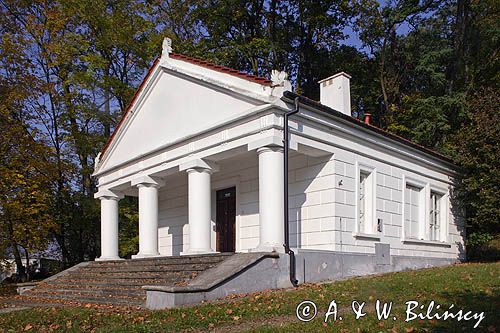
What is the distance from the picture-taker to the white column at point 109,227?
1920 cm

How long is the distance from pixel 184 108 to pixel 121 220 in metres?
13.5

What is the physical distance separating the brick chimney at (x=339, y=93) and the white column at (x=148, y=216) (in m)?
6.31

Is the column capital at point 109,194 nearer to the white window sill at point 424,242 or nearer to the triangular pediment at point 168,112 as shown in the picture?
the triangular pediment at point 168,112

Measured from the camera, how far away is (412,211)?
1714cm

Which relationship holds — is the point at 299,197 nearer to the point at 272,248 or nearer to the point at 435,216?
the point at 272,248

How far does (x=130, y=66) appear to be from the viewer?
3059 cm

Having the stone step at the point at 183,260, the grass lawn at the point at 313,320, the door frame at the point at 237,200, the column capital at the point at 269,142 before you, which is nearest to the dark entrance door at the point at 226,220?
the door frame at the point at 237,200

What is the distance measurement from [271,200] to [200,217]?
8.79 feet

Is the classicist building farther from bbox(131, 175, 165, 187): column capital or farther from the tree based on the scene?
the tree

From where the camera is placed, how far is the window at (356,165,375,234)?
15.0 meters

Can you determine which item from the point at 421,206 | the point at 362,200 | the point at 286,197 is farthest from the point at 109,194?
the point at 421,206

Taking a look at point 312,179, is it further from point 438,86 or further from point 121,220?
point 121,220

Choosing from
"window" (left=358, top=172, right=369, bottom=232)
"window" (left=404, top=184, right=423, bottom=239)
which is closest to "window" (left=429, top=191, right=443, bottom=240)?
"window" (left=404, top=184, right=423, bottom=239)

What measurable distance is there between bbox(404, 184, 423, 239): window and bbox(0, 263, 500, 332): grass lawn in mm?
5903
